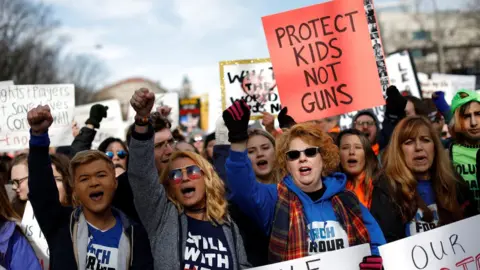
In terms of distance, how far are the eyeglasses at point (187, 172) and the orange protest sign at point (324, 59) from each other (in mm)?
1759

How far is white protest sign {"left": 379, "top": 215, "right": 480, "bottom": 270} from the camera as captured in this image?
119 inches

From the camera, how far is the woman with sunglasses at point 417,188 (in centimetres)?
367

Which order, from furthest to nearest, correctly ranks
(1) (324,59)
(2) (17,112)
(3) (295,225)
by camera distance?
1. (2) (17,112)
2. (1) (324,59)
3. (3) (295,225)

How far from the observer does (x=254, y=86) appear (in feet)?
20.7

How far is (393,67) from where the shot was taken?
28.9 feet

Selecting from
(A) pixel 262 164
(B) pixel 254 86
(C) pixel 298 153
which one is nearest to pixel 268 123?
(A) pixel 262 164

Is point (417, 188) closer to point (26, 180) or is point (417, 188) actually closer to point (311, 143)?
point (311, 143)

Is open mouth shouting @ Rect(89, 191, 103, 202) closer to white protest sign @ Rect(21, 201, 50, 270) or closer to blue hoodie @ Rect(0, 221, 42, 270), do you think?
blue hoodie @ Rect(0, 221, 42, 270)

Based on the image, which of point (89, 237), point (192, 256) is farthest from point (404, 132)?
point (89, 237)

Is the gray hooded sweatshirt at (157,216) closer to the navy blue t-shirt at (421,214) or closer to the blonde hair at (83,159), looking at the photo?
the blonde hair at (83,159)

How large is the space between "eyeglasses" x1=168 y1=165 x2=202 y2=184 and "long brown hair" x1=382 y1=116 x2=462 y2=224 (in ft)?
4.37

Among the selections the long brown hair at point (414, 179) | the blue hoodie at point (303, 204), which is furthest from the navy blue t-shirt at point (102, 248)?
the long brown hair at point (414, 179)

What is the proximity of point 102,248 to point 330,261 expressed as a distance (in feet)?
3.94

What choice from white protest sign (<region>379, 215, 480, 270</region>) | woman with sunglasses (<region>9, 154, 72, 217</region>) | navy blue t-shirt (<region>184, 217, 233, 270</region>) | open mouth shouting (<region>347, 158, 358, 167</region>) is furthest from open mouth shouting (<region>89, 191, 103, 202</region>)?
open mouth shouting (<region>347, 158, 358, 167</region>)
